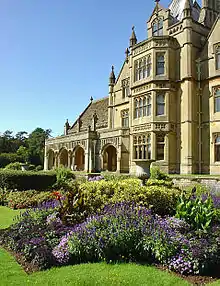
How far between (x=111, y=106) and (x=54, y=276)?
2617 centimetres

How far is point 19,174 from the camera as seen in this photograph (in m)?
18.3

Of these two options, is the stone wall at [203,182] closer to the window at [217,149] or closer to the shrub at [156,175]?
the shrub at [156,175]

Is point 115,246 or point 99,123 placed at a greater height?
point 99,123

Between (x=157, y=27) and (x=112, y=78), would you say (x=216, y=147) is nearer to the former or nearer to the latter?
(x=157, y=27)

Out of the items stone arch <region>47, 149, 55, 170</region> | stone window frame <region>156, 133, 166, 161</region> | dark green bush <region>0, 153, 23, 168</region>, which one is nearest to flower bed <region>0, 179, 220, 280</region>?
stone window frame <region>156, 133, 166, 161</region>

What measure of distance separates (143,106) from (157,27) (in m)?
7.55

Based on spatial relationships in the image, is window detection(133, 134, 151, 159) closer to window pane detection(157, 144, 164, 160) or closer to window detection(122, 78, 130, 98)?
window pane detection(157, 144, 164, 160)

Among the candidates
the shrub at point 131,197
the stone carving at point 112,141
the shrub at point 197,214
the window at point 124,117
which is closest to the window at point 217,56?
the stone carving at point 112,141

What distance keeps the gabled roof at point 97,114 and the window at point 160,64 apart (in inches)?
420

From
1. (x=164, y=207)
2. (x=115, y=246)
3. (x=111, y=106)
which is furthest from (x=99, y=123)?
(x=115, y=246)

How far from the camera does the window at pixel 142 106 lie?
23.1 metres

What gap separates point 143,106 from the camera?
2361cm

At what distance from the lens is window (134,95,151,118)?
75.8ft

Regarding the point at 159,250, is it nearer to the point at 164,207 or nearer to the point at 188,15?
the point at 164,207
